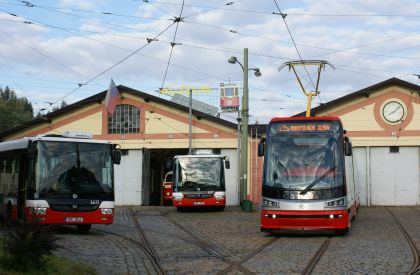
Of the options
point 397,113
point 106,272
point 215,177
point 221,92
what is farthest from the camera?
point 221,92

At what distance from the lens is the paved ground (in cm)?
1119

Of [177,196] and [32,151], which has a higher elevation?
[32,151]

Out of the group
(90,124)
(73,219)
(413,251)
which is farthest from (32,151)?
(90,124)

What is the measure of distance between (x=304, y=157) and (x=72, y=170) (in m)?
6.12

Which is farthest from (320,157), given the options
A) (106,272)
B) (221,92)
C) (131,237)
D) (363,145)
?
(221,92)

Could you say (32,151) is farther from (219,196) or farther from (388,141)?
(388,141)

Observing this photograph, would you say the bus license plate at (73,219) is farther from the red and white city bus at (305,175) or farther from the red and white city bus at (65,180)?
the red and white city bus at (305,175)

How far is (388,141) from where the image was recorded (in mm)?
38688

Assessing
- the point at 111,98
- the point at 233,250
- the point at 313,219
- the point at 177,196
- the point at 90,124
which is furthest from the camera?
the point at 90,124

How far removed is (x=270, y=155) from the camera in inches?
689

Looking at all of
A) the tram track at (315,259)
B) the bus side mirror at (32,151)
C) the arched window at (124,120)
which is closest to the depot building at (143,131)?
the arched window at (124,120)

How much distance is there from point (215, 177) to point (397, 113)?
14.2 metres

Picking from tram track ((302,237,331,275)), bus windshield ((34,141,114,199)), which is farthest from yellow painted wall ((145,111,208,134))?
tram track ((302,237,331,275))

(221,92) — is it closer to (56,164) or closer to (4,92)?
(56,164)
